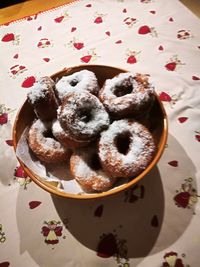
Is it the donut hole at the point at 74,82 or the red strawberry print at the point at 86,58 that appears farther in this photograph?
the red strawberry print at the point at 86,58

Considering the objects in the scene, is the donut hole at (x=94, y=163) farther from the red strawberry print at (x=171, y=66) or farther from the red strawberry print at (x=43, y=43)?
the red strawberry print at (x=43, y=43)

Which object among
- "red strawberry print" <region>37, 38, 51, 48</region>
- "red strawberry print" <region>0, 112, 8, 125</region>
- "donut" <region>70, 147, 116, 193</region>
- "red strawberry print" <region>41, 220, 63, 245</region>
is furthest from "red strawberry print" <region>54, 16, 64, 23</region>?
"red strawberry print" <region>41, 220, 63, 245</region>

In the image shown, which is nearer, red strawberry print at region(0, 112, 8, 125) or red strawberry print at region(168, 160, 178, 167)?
red strawberry print at region(168, 160, 178, 167)

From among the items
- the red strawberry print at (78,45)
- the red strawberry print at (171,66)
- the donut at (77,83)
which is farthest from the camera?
the red strawberry print at (78,45)

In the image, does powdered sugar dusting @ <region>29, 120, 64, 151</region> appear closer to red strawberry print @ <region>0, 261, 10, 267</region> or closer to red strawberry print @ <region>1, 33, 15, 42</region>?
red strawberry print @ <region>0, 261, 10, 267</region>

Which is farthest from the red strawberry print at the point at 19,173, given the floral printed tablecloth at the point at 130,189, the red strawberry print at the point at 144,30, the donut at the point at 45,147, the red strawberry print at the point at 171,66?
the red strawberry print at the point at 144,30

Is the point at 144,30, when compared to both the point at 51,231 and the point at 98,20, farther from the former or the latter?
the point at 51,231
